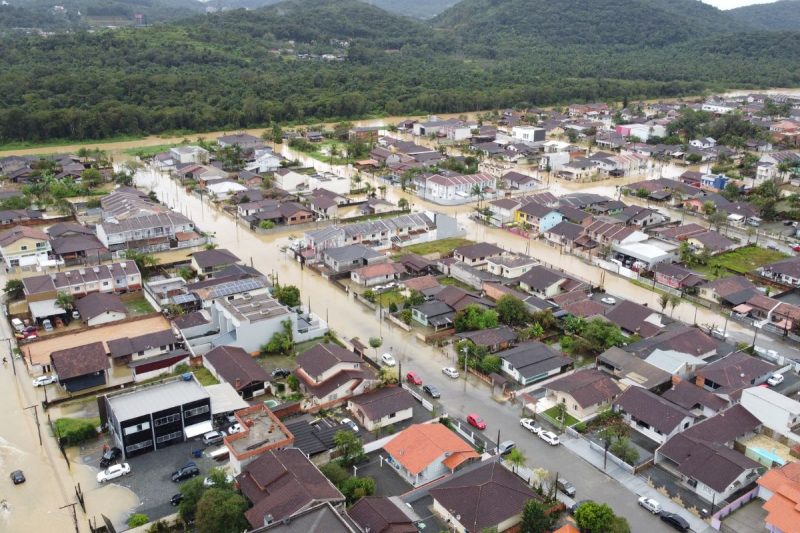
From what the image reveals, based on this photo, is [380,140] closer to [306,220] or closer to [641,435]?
[306,220]

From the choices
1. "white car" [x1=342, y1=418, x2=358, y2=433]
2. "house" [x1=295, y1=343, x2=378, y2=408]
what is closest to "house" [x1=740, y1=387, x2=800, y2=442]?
"house" [x1=295, y1=343, x2=378, y2=408]

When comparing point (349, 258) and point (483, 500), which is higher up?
point (349, 258)

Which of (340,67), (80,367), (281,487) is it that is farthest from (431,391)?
(340,67)

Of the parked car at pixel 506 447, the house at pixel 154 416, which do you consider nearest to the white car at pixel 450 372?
the parked car at pixel 506 447

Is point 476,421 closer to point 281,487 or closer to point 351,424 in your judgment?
point 351,424

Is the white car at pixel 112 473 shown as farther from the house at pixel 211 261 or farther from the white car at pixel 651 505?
the house at pixel 211 261
